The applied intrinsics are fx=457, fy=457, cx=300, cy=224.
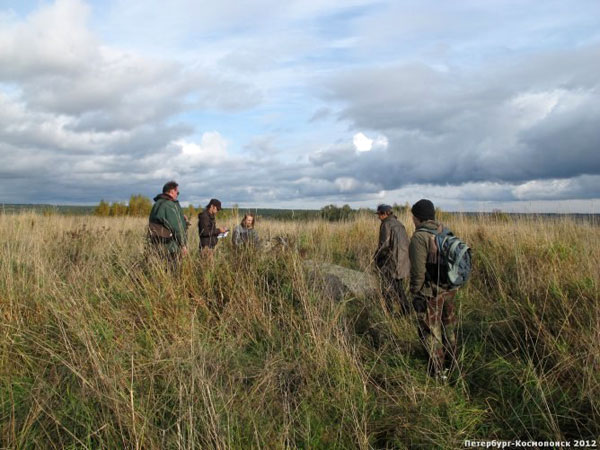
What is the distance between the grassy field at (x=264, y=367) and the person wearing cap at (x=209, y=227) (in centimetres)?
198

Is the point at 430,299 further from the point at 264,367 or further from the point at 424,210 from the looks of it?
the point at 264,367

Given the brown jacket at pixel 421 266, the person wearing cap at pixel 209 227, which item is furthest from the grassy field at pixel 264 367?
the person wearing cap at pixel 209 227

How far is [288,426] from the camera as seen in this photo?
2871mm

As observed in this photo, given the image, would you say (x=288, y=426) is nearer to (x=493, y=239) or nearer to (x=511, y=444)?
(x=511, y=444)

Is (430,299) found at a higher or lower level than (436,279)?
lower

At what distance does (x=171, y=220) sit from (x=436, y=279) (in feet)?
12.7

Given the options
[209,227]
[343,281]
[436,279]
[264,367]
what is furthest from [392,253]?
[264,367]

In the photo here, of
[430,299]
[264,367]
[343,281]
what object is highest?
[430,299]

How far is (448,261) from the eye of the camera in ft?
13.6

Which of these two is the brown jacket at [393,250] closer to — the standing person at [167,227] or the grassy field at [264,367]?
the grassy field at [264,367]

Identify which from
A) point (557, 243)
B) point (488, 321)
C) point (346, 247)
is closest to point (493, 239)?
point (557, 243)

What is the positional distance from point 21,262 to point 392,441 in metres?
5.53

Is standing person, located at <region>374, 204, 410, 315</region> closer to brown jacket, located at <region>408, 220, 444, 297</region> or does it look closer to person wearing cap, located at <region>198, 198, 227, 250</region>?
brown jacket, located at <region>408, 220, 444, 297</region>

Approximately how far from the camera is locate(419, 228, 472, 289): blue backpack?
4.15 metres
